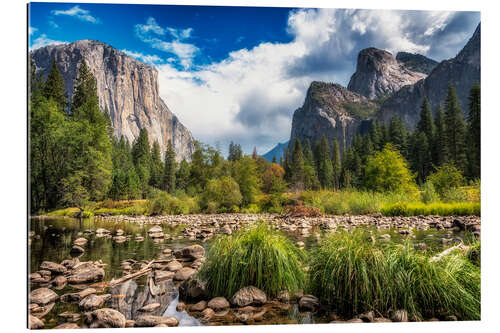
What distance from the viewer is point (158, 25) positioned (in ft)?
15.0

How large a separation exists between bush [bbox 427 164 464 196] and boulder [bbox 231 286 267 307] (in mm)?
5311

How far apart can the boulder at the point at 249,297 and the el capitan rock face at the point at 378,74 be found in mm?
4567

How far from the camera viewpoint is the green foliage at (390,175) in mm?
11496

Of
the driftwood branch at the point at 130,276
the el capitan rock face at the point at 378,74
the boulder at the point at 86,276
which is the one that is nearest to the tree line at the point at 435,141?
the el capitan rock face at the point at 378,74

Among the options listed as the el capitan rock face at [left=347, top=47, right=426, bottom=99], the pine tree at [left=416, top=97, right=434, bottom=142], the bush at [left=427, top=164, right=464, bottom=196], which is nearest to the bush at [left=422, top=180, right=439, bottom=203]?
the bush at [left=427, top=164, right=464, bottom=196]

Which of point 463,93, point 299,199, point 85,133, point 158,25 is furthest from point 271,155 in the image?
point 299,199

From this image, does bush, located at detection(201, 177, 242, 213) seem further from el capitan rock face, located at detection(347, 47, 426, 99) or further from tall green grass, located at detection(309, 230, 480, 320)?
tall green grass, located at detection(309, 230, 480, 320)

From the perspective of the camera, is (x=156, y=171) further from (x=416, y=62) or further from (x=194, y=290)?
(x=194, y=290)

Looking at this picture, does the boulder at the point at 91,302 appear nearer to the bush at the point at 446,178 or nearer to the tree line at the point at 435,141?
the tree line at the point at 435,141

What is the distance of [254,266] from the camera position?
3291 mm

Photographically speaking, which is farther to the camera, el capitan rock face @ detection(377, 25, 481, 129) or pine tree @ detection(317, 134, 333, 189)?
pine tree @ detection(317, 134, 333, 189)

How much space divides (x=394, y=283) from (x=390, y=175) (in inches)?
446

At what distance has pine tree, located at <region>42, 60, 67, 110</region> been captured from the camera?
5.66 metres

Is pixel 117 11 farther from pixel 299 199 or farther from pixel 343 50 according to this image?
pixel 299 199
